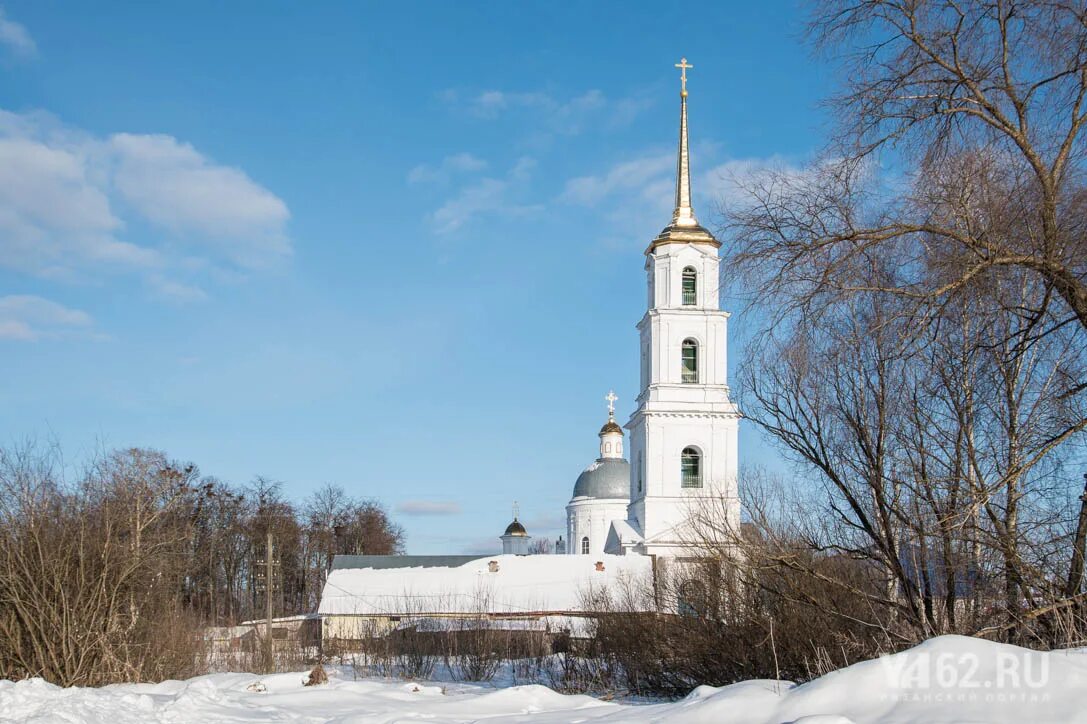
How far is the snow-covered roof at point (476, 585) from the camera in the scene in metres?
45.4

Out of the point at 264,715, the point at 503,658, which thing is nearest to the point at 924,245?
the point at 264,715

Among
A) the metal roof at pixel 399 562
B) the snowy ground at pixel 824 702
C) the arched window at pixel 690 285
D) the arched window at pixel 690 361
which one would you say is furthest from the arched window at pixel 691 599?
the metal roof at pixel 399 562

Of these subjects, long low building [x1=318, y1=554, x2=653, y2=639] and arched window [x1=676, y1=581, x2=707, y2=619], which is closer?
arched window [x1=676, y1=581, x2=707, y2=619]

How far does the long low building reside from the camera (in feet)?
148

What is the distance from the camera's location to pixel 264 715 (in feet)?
42.4

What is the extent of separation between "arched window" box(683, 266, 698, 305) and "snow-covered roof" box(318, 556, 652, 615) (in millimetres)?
11354

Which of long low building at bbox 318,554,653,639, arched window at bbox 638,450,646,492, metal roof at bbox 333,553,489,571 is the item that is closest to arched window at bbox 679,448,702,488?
arched window at bbox 638,450,646,492

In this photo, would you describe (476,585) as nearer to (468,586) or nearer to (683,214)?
(468,586)

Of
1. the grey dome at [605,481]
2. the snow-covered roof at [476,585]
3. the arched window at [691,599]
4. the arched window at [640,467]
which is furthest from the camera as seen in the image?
the grey dome at [605,481]

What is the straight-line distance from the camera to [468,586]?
47.6 meters

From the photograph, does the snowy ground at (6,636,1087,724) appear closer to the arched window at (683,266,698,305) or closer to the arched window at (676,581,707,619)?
the arched window at (676,581,707,619)

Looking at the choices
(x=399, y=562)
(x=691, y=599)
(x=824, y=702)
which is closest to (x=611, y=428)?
(x=399, y=562)

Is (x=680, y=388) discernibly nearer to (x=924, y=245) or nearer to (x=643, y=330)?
(x=643, y=330)

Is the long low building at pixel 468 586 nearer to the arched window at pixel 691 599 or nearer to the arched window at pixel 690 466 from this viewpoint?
the arched window at pixel 690 466
